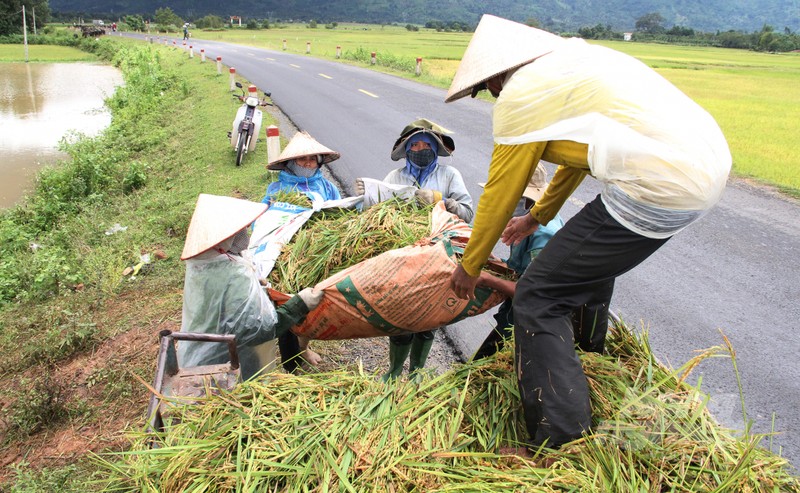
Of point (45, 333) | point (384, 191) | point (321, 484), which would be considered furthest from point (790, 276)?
point (45, 333)

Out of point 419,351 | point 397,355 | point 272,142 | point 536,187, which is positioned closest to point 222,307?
point 397,355

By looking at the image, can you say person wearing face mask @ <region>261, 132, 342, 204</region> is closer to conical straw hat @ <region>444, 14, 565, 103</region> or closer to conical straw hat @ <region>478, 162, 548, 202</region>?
conical straw hat @ <region>478, 162, 548, 202</region>

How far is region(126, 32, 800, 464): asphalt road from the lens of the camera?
3441 mm

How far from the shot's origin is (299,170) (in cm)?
434

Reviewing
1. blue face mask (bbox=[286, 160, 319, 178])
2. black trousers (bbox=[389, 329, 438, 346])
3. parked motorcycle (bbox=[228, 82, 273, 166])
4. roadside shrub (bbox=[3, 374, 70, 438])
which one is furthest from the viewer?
parked motorcycle (bbox=[228, 82, 273, 166])

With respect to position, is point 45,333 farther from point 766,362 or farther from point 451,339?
point 766,362

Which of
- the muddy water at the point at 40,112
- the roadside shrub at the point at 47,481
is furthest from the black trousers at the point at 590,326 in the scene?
the muddy water at the point at 40,112

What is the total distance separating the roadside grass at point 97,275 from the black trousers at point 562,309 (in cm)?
231

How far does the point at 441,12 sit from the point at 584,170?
588 ft

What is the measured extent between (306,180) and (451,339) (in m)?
1.63

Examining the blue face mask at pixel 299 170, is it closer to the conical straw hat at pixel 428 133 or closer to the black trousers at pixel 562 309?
the conical straw hat at pixel 428 133

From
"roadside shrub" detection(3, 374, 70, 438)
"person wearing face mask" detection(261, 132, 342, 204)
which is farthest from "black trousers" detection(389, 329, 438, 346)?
"roadside shrub" detection(3, 374, 70, 438)

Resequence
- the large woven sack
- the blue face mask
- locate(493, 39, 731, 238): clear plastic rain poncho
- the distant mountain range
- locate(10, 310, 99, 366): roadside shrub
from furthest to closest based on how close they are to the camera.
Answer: the distant mountain range < the blue face mask < locate(10, 310, 99, 366): roadside shrub < the large woven sack < locate(493, 39, 731, 238): clear plastic rain poncho

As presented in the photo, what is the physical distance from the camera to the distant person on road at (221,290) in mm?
2482
